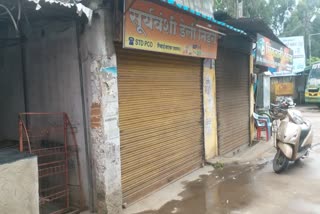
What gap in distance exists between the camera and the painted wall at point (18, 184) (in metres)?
3.18

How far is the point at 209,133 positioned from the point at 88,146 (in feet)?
11.9

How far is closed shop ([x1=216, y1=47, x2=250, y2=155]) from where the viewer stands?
26.7 ft

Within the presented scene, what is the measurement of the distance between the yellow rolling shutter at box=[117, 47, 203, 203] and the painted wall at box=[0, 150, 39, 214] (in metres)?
1.63

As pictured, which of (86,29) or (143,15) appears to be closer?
(86,29)

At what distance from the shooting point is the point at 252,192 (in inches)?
217

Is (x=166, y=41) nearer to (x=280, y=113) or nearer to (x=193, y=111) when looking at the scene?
(x=193, y=111)

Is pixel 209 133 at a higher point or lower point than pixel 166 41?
lower

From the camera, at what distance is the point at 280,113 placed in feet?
24.0

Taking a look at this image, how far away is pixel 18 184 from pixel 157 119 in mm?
2873

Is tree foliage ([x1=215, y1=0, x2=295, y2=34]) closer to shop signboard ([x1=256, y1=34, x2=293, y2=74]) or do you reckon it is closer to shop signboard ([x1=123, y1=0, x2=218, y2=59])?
shop signboard ([x1=256, y1=34, x2=293, y2=74])

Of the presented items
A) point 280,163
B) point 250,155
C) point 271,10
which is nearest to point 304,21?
point 271,10

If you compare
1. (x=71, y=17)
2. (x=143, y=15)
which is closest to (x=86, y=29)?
(x=71, y=17)

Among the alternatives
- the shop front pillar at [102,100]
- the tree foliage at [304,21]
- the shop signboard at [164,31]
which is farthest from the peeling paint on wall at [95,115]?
the tree foliage at [304,21]

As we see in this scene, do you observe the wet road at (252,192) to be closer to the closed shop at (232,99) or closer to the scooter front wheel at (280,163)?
the scooter front wheel at (280,163)
